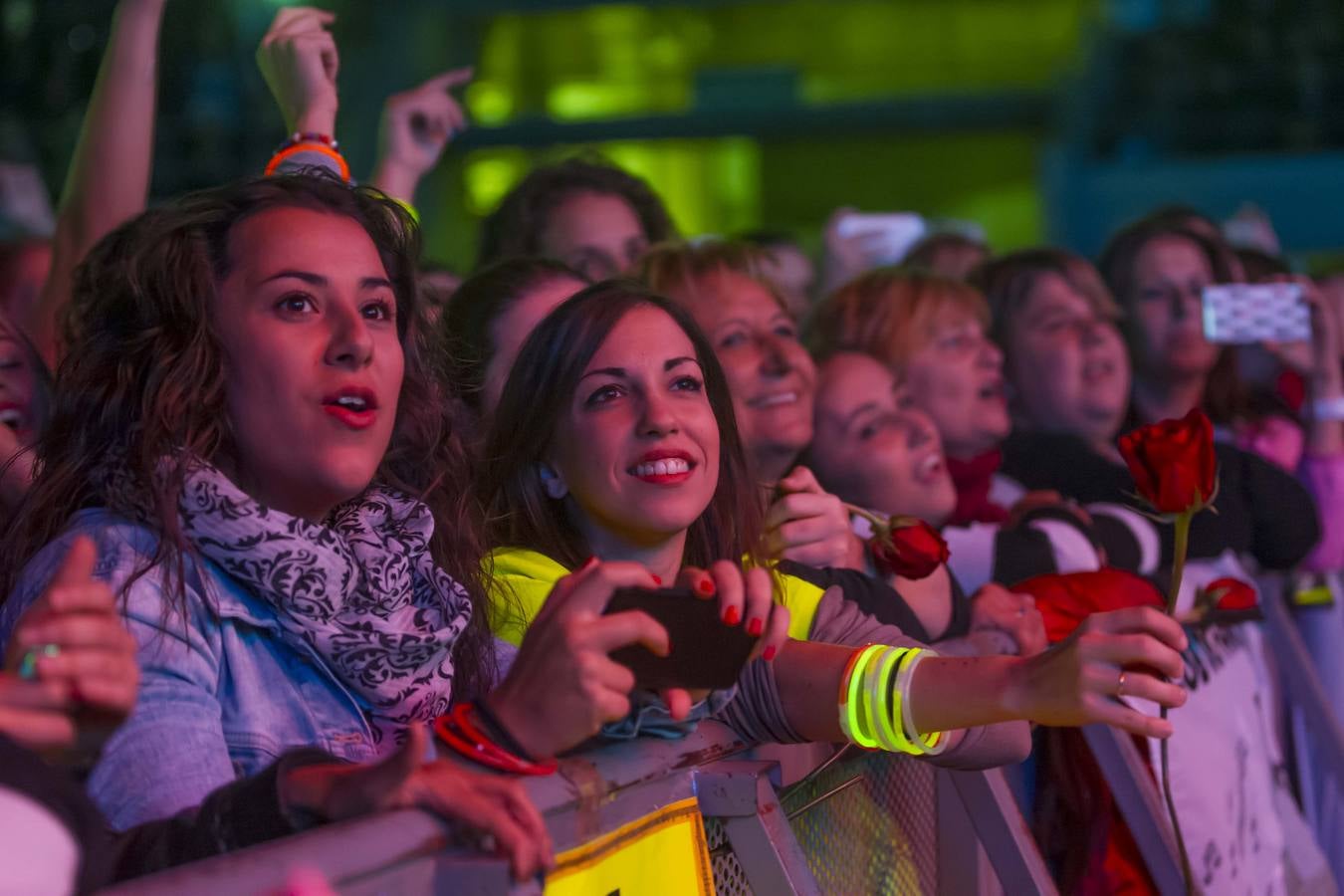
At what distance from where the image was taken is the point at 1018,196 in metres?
12.3

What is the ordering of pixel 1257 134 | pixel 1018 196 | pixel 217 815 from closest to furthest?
pixel 217 815 → pixel 1257 134 → pixel 1018 196

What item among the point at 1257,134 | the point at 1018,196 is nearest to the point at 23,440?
the point at 1257,134

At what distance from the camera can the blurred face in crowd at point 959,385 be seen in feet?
9.91

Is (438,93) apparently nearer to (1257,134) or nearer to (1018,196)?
(1257,134)

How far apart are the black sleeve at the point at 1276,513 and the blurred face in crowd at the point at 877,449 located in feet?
2.69

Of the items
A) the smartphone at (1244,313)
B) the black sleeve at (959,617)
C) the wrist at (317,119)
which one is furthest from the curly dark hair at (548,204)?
the smartphone at (1244,313)

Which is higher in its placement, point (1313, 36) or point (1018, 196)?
point (1313, 36)

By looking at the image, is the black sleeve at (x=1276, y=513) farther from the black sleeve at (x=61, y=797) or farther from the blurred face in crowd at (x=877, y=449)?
the black sleeve at (x=61, y=797)

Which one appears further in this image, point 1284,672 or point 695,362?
point 1284,672

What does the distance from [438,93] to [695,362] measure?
45.0 inches

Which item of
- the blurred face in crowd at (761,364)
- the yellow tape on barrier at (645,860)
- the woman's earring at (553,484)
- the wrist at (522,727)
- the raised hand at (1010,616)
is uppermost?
the blurred face in crowd at (761,364)

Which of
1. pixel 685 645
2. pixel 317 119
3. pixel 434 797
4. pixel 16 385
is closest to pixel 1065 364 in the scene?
pixel 317 119

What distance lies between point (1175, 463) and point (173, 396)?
1.01 m

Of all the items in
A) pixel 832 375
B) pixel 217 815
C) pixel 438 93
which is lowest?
pixel 217 815
